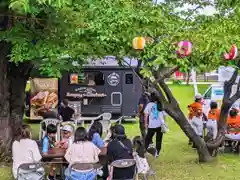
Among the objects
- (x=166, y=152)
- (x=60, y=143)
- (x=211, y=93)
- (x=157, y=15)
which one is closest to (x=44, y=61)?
(x=60, y=143)

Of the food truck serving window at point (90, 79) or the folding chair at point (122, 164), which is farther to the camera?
the food truck serving window at point (90, 79)

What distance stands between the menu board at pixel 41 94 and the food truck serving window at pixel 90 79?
701 mm

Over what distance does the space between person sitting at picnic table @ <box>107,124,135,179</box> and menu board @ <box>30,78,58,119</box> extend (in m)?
9.39

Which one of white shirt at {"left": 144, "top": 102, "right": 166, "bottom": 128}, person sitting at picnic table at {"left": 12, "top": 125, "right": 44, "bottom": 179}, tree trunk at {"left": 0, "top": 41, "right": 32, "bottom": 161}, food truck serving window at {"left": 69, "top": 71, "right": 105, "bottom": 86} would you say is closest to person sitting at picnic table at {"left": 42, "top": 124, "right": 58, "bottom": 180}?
person sitting at picnic table at {"left": 12, "top": 125, "right": 44, "bottom": 179}

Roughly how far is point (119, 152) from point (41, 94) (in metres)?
9.84

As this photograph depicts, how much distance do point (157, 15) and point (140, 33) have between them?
588mm

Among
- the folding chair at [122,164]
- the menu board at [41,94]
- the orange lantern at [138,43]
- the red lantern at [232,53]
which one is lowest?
the folding chair at [122,164]

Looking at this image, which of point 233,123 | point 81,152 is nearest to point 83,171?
point 81,152

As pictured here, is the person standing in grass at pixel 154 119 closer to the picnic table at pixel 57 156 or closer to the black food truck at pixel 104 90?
the picnic table at pixel 57 156

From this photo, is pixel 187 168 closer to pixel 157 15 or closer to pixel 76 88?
pixel 157 15

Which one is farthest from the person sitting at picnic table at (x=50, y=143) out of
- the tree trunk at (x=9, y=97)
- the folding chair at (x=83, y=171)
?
the tree trunk at (x=9, y=97)

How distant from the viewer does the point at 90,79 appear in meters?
15.9

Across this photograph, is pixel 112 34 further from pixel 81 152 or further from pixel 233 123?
pixel 233 123

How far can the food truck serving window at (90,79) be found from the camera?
1577 centimetres
